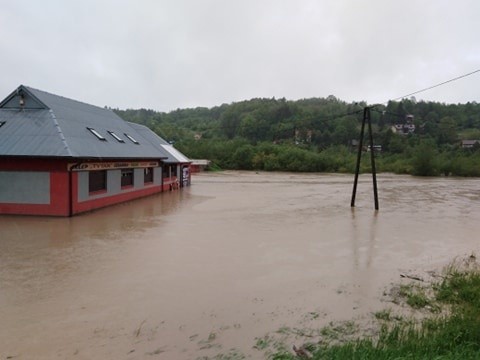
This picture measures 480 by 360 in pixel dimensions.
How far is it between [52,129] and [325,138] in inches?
3004

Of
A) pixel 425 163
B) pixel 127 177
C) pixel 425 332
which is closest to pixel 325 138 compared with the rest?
pixel 425 163

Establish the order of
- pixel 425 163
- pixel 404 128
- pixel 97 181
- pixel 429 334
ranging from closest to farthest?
pixel 429 334 < pixel 97 181 < pixel 425 163 < pixel 404 128

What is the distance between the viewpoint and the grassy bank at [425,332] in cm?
462

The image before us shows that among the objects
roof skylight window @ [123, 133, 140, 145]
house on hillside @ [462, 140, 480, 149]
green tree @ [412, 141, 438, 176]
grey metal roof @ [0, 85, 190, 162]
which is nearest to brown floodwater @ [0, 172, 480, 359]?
grey metal roof @ [0, 85, 190, 162]

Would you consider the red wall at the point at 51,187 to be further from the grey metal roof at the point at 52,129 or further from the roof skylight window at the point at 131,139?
the roof skylight window at the point at 131,139

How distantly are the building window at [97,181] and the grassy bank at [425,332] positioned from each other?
1460cm

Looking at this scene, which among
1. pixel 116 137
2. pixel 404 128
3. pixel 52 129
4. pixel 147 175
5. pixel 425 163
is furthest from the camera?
pixel 404 128

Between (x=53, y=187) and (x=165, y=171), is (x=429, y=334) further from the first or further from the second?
(x=165, y=171)

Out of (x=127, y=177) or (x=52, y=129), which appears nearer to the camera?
(x=52, y=129)

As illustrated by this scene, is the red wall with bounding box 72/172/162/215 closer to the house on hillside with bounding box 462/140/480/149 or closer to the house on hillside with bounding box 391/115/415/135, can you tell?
the house on hillside with bounding box 462/140/480/149

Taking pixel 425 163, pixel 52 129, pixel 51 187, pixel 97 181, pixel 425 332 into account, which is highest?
pixel 52 129

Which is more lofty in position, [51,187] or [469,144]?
[469,144]

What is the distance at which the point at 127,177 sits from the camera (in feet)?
74.9

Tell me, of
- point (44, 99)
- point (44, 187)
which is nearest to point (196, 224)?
point (44, 187)
